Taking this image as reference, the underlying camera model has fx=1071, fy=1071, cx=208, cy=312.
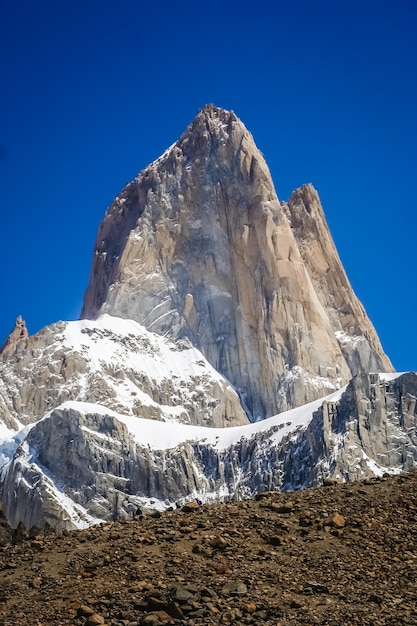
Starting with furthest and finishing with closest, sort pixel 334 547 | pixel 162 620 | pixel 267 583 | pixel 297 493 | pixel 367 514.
A: pixel 297 493 → pixel 367 514 → pixel 334 547 → pixel 267 583 → pixel 162 620

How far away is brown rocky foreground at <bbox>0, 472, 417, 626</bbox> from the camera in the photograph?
2531cm

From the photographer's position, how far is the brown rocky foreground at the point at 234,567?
25312 mm

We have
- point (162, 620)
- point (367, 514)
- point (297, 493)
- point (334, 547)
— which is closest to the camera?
point (162, 620)

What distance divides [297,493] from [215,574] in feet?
31.0

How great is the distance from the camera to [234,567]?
2795 cm

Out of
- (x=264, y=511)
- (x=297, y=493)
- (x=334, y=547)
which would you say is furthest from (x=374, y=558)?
(x=297, y=493)

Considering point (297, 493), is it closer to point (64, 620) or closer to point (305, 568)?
point (305, 568)

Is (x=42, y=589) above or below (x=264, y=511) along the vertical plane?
below

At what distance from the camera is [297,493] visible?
1435 inches

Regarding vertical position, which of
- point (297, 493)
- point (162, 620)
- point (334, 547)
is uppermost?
point (297, 493)

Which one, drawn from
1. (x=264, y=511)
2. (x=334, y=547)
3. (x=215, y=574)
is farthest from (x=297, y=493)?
(x=215, y=574)

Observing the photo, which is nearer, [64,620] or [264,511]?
[64,620]

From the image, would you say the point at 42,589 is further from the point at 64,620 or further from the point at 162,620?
the point at 162,620

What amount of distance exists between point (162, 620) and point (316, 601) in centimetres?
379
